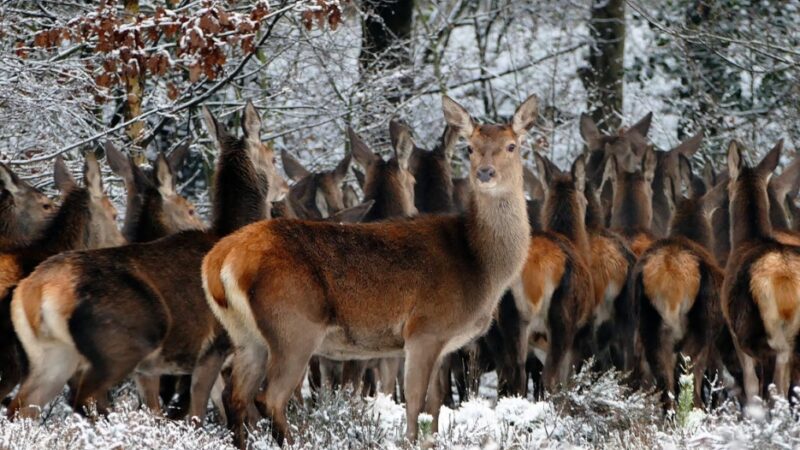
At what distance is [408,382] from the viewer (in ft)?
29.1

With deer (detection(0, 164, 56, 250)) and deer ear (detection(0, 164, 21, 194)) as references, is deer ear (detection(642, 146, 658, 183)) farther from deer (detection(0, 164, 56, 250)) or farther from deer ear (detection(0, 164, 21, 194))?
deer ear (detection(0, 164, 21, 194))

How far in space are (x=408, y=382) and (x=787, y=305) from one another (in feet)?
9.17

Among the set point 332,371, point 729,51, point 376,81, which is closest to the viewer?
point 332,371

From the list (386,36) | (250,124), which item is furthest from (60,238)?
(386,36)

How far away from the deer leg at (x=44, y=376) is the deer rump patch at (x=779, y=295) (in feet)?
14.8

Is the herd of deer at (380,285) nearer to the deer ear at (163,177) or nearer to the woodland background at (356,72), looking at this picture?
the deer ear at (163,177)

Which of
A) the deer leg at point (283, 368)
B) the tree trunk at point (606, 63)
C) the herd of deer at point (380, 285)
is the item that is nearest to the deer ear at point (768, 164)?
the herd of deer at point (380, 285)

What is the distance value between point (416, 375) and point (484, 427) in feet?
1.87

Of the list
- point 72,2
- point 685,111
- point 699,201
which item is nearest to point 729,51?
point 685,111

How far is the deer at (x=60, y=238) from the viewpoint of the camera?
32.0 feet

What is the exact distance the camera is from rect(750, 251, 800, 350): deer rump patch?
32.8ft

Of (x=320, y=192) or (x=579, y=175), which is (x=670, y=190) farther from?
(x=320, y=192)

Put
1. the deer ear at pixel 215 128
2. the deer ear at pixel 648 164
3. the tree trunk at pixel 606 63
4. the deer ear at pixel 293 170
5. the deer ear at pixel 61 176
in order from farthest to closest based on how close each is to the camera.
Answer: the tree trunk at pixel 606 63, the deer ear at pixel 293 170, the deer ear at pixel 648 164, the deer ear at pixel 61 176, the deer ear at pixel 215 128

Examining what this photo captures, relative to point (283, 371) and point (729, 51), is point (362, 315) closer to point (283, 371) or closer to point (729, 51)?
point (283, 371)
